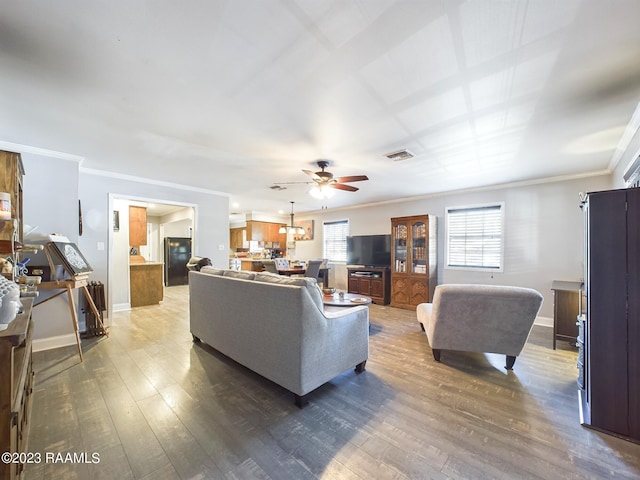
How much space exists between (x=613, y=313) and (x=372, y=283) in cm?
452

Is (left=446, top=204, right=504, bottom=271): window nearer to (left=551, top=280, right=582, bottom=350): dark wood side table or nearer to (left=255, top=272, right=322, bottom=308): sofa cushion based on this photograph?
Result: (left=551, top=280, right=582, bottom=350): dark wood side table

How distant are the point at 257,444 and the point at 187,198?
15.8 feet

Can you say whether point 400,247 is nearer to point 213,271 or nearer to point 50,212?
point 213,271

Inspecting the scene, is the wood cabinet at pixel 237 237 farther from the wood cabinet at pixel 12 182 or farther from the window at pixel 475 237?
the wood cabinet at pixel 12 182

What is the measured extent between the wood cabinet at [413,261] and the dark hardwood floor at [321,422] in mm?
2454

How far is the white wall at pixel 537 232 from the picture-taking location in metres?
4.30

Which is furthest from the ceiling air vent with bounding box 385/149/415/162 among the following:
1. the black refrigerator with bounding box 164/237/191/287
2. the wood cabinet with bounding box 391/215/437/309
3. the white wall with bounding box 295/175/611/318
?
the black refrigerator with bounding box 164/237/191/287

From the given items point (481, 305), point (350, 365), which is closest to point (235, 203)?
point (350, 365)

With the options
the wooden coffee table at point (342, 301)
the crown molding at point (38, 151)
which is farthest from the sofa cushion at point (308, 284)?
the crown molding at point (38, 151)

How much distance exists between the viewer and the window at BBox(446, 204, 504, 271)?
5109 millimetres

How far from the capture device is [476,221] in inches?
211

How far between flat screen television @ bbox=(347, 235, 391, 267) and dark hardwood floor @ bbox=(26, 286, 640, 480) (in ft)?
11.3

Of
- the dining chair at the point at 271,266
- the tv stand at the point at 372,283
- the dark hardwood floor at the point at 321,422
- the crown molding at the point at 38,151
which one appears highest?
the crown molding at the point at 38,151

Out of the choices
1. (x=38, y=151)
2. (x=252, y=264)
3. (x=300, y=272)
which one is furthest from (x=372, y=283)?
(x=38, y=151)
